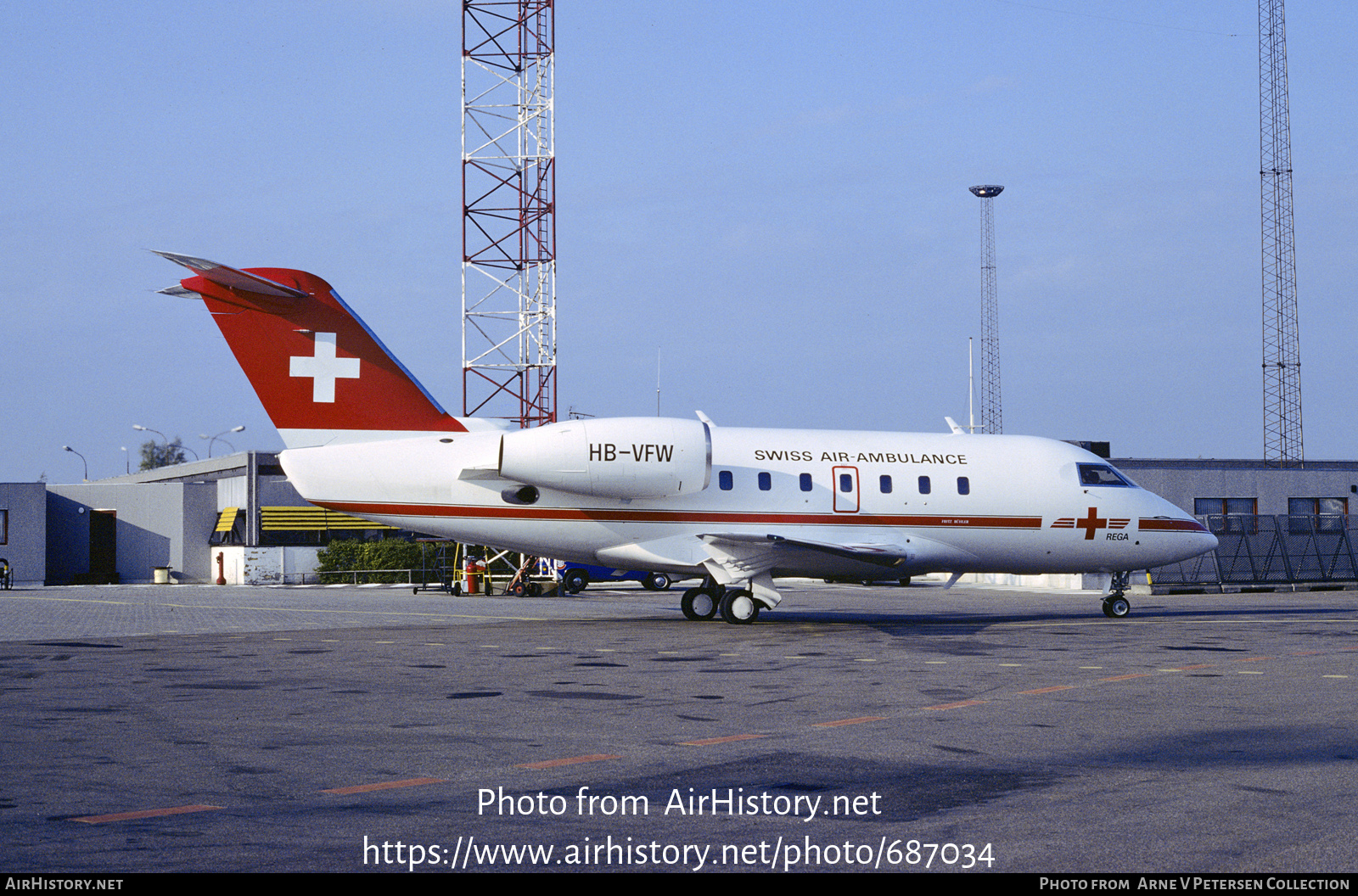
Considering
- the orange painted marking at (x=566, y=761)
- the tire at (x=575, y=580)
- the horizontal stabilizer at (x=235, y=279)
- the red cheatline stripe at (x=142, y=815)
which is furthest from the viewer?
the tire at (x=575, y=580)

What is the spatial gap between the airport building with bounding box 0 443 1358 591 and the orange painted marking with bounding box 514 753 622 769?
31.0 meters

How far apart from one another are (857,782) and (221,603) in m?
29.0

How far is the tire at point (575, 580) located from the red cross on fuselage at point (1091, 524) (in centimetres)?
1883

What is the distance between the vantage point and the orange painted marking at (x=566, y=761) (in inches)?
324

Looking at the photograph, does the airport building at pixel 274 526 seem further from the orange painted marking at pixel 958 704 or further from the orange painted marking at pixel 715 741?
the orange painted marking at pixel 715 741

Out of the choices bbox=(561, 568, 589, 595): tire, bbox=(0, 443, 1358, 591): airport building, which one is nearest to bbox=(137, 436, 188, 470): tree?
bbox=(0, 443, 1358, 591): airport building

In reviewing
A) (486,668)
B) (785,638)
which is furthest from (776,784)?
(785,638)

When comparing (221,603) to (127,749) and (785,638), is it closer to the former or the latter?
(785,638)

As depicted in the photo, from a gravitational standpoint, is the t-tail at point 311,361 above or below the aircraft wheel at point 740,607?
above

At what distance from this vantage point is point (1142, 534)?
23703 mm

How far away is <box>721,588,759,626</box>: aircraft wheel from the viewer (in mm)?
21297

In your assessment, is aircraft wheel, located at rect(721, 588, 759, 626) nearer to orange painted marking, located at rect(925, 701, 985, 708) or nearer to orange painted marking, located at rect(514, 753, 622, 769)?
orange painted marking, located at rect(925, 701, 985, 708)

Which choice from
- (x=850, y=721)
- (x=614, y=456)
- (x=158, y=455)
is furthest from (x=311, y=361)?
(x=158, y=455)

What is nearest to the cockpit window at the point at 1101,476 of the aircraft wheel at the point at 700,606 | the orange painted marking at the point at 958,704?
the aircraft wheel at the point at 700,606
